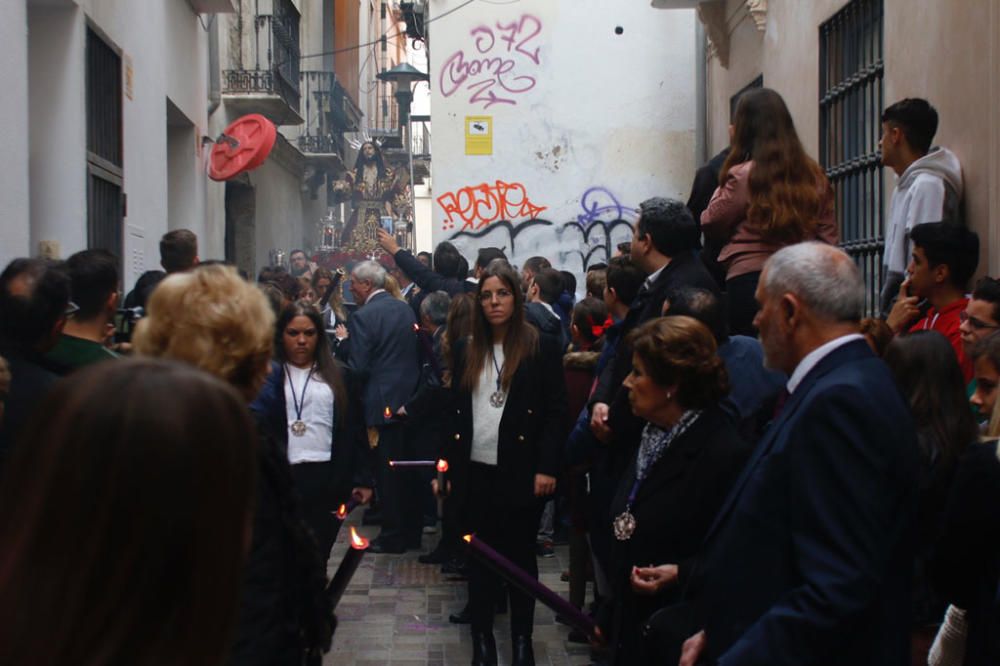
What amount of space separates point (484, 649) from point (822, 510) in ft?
11.8

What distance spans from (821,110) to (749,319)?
483 cm

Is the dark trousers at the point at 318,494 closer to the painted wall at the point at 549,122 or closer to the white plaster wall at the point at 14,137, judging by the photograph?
the white plaster wall at the point at 14,137

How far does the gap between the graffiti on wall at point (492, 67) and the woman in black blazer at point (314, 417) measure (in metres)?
9.53

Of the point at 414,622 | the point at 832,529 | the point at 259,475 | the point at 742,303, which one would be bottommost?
the point at 414,622

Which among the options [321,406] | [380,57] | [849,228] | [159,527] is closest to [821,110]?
[849,228]

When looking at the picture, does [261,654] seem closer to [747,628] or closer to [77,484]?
[747,628]

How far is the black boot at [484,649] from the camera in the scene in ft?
20.0

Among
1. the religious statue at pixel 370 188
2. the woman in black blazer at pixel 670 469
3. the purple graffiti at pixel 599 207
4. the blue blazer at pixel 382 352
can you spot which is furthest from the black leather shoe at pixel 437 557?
the religious statue at pixel 370 188

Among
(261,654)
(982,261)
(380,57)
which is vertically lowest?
(261,654)

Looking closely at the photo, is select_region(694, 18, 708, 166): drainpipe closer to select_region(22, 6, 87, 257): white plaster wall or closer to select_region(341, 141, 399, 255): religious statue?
select_region(22, 6, 87, 257): white plaster wall

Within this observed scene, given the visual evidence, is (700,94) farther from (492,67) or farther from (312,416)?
(312,416)

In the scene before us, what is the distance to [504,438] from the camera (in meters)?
6.20

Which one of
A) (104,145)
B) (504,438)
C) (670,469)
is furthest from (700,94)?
(670,469)

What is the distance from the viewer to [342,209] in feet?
101
